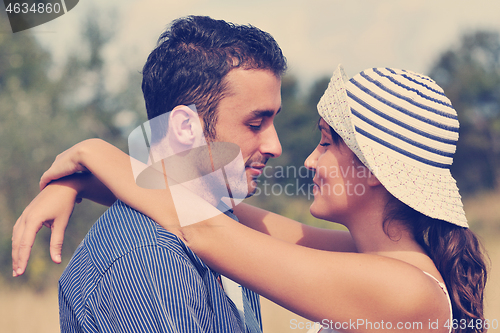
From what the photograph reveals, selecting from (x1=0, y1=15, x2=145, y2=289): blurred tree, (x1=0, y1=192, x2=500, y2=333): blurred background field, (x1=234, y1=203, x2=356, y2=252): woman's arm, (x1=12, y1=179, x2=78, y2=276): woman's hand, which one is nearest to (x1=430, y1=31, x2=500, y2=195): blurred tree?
(x1=0, y1=192, x2=500, y2=333): blurred background field

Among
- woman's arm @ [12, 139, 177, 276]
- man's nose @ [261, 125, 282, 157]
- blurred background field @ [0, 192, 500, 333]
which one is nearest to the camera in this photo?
woman's arm @ [12, 139, 177, 276]

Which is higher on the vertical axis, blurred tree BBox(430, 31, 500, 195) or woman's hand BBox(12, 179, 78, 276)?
woman's hand BBox(12, 179, 78, 276)

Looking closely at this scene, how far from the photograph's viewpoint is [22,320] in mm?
8570

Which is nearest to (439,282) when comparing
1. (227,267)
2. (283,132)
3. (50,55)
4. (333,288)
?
(333,288)

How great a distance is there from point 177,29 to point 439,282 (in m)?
2.08

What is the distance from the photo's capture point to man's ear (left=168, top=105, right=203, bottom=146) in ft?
7.42

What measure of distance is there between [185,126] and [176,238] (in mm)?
788

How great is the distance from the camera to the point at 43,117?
40.9 feet

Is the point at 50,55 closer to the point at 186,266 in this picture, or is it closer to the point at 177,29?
the point at 177,29

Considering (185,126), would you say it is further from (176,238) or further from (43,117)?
(43,117)

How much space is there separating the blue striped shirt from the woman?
0.10m

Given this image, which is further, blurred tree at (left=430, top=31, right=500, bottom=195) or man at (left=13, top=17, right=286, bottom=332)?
blurred tree at (left=430, top=31, right=500, bottom=195)

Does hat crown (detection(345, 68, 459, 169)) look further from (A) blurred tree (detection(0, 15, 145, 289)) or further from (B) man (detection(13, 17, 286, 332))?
(A) blurred tree (detection(0, 15, 145, 289))

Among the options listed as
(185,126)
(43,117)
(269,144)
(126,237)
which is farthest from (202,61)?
(43,117)
